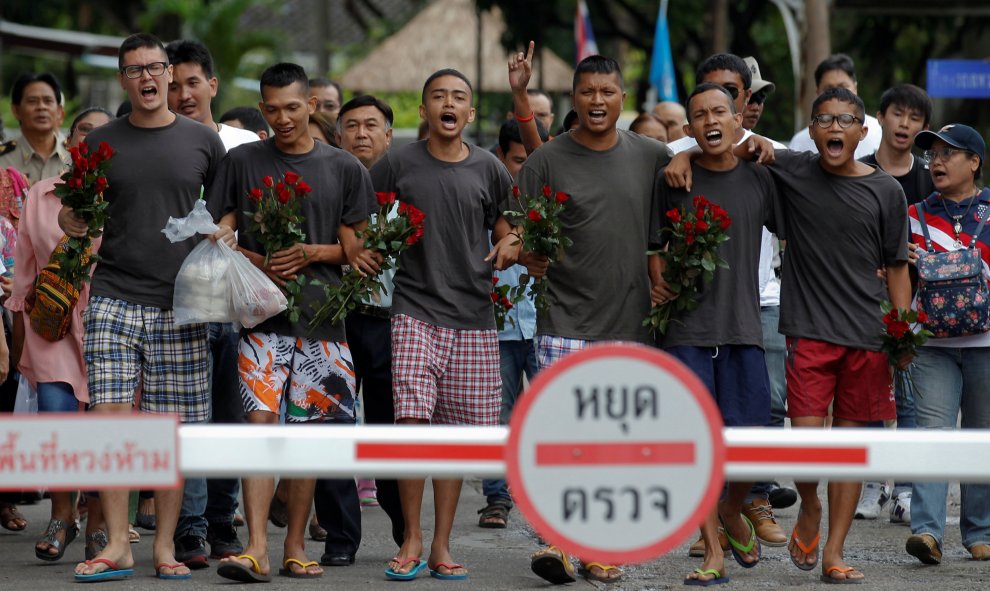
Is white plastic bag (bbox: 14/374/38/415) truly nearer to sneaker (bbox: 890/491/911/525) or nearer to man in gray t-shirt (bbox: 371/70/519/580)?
man in gray t-shirt (bbox: 371/70/519/580)

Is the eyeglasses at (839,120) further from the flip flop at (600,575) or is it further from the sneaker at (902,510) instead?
the sneaker at (902,510)

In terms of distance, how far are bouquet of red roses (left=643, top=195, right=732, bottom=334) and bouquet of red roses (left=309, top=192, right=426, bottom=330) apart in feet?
3.62

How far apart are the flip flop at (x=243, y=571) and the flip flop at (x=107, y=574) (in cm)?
45

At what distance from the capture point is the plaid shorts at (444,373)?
289 inches

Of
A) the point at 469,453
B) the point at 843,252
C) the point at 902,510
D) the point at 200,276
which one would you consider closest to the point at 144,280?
the point at 200,276

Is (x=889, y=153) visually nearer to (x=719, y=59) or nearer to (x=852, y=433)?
(x=719, y=59)

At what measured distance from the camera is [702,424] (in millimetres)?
3992

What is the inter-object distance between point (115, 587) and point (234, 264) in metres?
1.50

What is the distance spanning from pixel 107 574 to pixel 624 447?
3.85 metres

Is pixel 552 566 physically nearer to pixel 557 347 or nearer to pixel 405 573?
pixel 405 573

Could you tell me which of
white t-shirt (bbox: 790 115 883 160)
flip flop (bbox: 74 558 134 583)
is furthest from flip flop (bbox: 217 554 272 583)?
white t-shirt (bbox: 790 115 883 160)

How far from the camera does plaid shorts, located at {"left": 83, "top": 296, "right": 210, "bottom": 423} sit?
7145 mm

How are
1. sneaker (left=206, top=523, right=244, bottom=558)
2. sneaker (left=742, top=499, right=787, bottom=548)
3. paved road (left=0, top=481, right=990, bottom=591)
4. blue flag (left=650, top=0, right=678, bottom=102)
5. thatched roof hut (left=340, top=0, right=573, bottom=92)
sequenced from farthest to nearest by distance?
thatched roof hut (left=340, top=0, right=573, bottom=92) < blue flag (left=650, top=0, right=678, bottom=102) < sneaker (left=742, top=499, right=787, bottom=548) < sneaker (left=206, top=523, right=244, bottom=558) < paved road (left=0, top=481, right=990, bottom=591)

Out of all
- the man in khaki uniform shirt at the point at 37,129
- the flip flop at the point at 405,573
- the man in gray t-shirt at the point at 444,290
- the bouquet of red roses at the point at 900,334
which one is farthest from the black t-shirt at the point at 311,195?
the man in khaki uniform shirt at the point at 37,129
